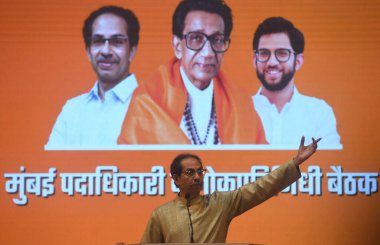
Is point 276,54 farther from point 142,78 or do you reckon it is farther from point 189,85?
point 142,78

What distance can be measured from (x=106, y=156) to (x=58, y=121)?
15.3 inches

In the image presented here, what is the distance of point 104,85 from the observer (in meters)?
5.07

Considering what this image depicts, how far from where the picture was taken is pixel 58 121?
5.04m

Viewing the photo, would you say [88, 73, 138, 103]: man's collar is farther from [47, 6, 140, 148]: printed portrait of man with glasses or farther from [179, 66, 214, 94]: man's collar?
[179, 66, 214, 94]: man's collar

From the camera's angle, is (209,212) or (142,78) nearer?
(209,212)

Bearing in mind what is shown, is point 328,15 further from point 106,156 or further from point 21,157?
point 21,157

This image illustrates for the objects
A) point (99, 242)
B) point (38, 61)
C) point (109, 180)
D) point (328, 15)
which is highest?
point (328, 15)

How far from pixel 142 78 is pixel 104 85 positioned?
25 centimetres

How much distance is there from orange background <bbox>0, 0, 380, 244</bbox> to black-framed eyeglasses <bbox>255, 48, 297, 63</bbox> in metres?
0.06

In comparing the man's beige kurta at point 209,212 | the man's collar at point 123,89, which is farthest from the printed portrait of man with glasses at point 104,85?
the man's beige kurta at point 209,212

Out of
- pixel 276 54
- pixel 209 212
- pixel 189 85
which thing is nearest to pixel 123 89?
pixel 189 85

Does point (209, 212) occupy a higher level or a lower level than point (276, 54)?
lower

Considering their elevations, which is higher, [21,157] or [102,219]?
[21,157]

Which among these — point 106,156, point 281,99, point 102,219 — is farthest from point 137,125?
point 281,99
